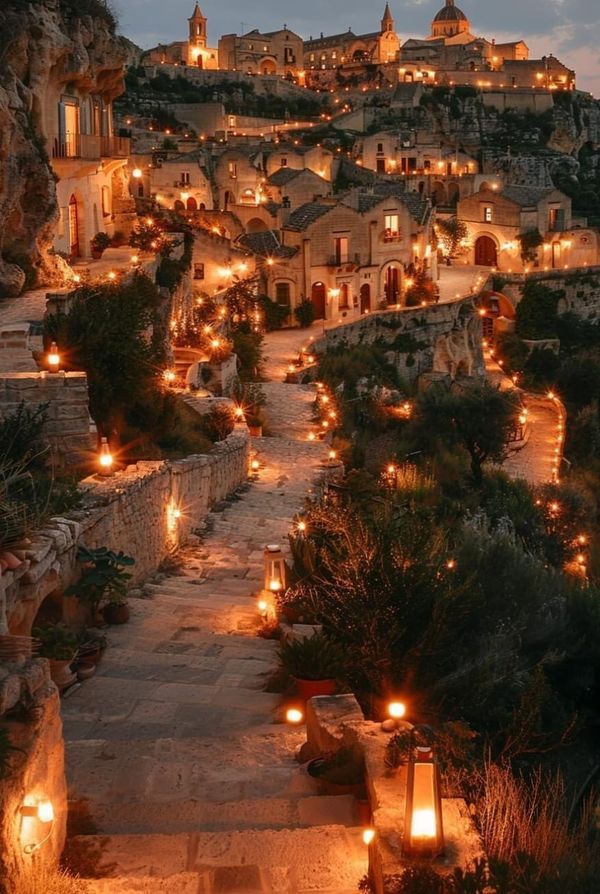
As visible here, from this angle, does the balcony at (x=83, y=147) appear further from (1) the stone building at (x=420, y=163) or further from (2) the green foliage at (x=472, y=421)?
(1) the stone building at (x=420, y=163)

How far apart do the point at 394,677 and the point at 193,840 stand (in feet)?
8.41

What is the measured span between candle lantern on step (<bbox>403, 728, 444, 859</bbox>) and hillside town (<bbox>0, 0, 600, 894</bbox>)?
14mm

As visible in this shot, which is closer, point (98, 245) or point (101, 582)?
point (101, 582)

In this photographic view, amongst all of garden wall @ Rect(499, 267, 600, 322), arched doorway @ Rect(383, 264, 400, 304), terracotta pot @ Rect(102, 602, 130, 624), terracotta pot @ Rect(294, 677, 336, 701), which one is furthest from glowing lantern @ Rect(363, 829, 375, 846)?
garden wall @ Rect(499, 267, 600, 322)

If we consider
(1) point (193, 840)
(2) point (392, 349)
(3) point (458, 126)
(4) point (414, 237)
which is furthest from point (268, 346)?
(3) point (458, 126)

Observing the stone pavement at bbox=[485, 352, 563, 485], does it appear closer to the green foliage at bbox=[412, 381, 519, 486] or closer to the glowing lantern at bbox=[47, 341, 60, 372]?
the green foliage at bbox=[412, 381, 519, 486]

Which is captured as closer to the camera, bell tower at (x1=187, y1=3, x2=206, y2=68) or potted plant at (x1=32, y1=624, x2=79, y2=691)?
potted plant at (x1=32, y1=624, x2=79, y2=691)

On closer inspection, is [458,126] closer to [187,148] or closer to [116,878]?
[187,148]

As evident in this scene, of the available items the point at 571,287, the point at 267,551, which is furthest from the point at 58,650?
the point at 571,287

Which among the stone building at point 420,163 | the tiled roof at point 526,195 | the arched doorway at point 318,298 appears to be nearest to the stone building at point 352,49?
the stone building at point 420,163

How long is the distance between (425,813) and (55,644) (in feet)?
13.1

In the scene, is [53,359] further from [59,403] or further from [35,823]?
[35,823]

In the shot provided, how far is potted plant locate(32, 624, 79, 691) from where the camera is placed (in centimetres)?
765

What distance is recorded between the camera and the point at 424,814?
15.3 feet
